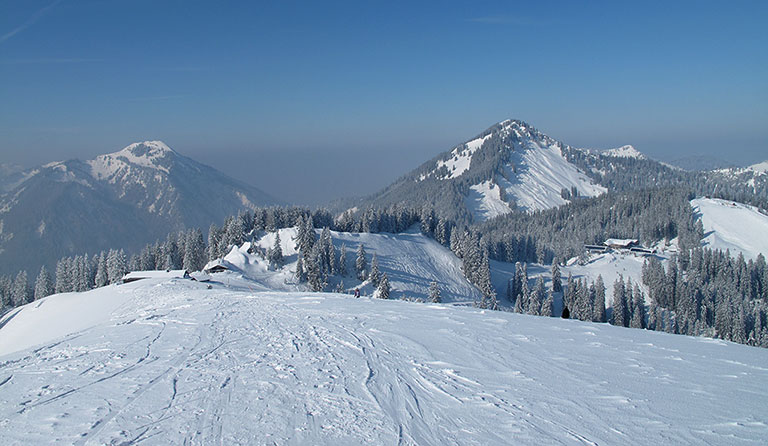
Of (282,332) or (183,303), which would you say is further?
(183,303)

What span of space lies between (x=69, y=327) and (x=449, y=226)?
288ft

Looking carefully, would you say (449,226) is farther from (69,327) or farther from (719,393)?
(719,393)

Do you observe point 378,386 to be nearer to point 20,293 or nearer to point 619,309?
point 619,309

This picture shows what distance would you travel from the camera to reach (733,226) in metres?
127

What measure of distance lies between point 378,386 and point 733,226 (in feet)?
534

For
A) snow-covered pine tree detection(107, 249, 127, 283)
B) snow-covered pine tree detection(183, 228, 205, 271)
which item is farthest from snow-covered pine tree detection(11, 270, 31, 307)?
snow-covered pine tree detection(183, 228, 205, 271)

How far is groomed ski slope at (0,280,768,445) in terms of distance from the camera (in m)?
7.51

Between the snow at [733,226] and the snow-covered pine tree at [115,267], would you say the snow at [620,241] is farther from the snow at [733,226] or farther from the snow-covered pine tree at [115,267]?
the snow-covered pine tree at [115,267]

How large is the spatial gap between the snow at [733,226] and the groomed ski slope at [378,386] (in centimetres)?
13145

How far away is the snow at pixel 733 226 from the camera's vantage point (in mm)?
114938

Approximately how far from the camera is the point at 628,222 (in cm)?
14312

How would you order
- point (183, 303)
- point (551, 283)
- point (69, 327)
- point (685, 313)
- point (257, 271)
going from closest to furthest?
point (183, 303), point (69, 327), point (257, 271), point (685, 313), point (551, 283)

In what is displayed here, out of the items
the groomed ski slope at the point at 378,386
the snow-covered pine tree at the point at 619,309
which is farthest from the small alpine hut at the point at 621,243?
the groomed ski slope at the point at 378,386

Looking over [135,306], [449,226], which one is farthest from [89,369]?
[449,226]
